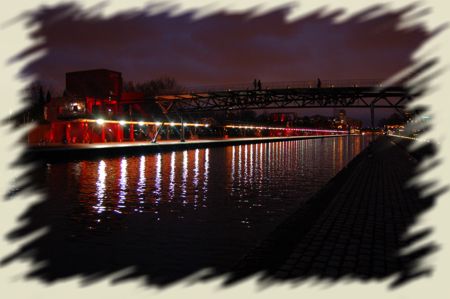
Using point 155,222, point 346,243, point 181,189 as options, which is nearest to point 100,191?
point 181,189

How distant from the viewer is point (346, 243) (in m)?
6.33

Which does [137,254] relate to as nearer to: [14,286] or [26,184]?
[14,286]

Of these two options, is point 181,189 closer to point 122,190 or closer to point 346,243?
point 122,190

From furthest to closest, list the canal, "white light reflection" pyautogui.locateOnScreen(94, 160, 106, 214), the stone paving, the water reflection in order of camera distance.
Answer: the water reflection < "white light reflection" pyautogui.locateOnScreen(94, 160, 106, 214) < the canal < the stone paving

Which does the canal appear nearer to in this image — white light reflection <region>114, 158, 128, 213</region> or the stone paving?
white light reflection <region>114, 158, 128, 213</region>

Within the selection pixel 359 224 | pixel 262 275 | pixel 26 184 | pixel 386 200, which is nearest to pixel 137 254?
pixel 262 275

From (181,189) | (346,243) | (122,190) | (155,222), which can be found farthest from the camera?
(181,189)

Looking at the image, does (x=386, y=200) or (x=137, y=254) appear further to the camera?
(x=386, y=200)

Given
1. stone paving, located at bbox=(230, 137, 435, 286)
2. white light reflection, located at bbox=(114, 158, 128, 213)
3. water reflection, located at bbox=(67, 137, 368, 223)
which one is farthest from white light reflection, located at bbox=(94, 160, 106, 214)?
stone paving, located at bbox=(230, 137, 435, 286)

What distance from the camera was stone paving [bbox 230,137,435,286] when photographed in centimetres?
514

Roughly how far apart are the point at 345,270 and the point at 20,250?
15.9ft

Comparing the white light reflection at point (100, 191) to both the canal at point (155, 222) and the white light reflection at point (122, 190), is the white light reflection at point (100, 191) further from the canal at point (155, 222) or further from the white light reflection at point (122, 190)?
the white light reflection at point (122, 190)

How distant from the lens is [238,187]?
13.7 meters

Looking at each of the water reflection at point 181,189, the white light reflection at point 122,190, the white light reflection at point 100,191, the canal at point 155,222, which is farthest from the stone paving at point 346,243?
the white light reflection at point 100,191
